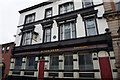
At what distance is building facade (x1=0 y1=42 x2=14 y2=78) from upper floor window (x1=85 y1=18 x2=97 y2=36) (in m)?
14.3

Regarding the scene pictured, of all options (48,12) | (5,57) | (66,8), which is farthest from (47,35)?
(5,57)

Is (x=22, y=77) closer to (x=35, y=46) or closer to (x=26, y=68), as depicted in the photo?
(x=26, y=68)

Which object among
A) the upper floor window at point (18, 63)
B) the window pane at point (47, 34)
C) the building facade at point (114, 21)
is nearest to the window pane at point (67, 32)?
the window pane at point (47, 34)

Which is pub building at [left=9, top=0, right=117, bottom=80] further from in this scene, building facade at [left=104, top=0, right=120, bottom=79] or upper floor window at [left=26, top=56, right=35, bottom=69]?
building facade at [left=104, top=0, right=120, bottom=79]

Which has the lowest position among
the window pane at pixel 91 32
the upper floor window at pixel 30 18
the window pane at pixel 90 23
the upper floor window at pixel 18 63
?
the upper floor window at pixel 18 63

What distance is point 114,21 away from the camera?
28.2 feet

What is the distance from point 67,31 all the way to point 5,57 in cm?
1341

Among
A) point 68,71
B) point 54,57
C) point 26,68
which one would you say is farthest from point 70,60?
point 26,68

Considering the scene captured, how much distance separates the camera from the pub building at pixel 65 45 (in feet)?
27.0

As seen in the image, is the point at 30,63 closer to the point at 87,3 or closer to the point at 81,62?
the point at 81,62

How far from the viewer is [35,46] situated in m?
11.9

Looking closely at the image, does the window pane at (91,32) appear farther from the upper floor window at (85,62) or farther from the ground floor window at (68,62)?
the ground floor window at (68,62)

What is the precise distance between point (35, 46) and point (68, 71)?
5.98 metres

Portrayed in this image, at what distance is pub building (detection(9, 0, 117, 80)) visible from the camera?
8.23 metres
